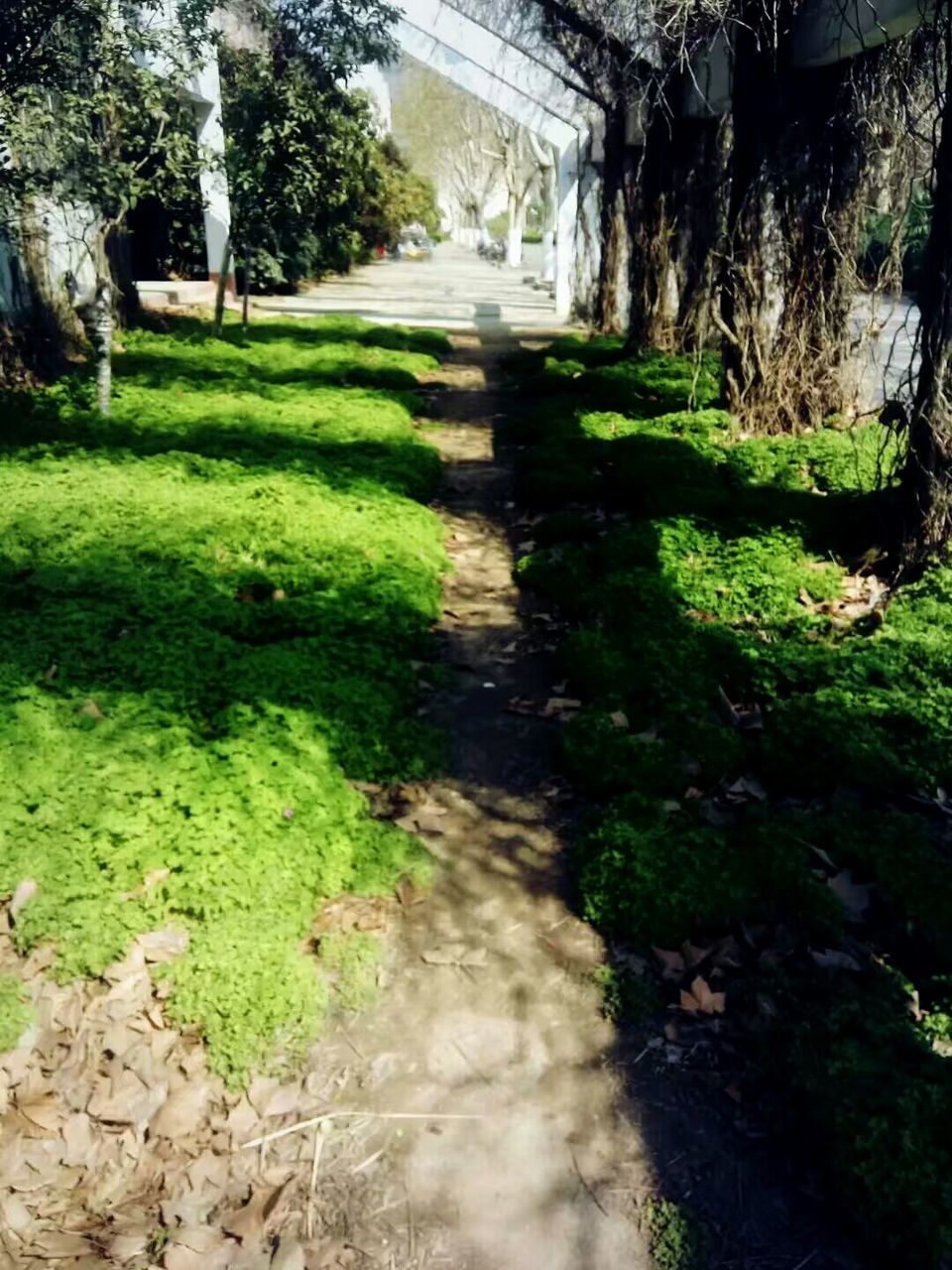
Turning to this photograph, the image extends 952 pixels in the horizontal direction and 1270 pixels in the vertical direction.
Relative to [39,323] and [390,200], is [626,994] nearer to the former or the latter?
[39,323]

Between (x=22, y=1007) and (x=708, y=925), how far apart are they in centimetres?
227

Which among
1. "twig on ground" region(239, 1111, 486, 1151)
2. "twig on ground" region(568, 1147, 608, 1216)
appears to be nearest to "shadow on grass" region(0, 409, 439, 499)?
"twig on ground" region(239, 1111, 486, 1151)

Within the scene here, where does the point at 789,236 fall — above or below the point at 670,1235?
above

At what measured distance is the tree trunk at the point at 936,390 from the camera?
595 centimetres

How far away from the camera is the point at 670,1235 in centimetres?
269

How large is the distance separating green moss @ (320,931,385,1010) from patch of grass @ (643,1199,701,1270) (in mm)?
1131

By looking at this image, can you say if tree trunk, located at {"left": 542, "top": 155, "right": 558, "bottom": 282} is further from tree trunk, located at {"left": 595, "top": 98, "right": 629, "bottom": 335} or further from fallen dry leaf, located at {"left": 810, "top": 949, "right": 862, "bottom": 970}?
fallen dry leaf, located at {"left": 810, "top": 949, "right": 862, "bottom": 970}

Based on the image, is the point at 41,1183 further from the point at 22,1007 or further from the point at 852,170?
the point at 852,170

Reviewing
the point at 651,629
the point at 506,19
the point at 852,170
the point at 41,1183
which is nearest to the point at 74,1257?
the point at 41,1183

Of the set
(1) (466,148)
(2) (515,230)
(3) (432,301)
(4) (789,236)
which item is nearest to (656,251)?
(4) (789,236)

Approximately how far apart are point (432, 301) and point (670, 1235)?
2863 centimetres

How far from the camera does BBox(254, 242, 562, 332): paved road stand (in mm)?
23297

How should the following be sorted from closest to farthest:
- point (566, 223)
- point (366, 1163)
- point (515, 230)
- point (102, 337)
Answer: point (366, 1163) < point (102, 337) < point (566, 223) < point (515, 230)

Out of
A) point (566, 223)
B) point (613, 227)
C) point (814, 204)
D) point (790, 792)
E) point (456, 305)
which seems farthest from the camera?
point (456, 305)
